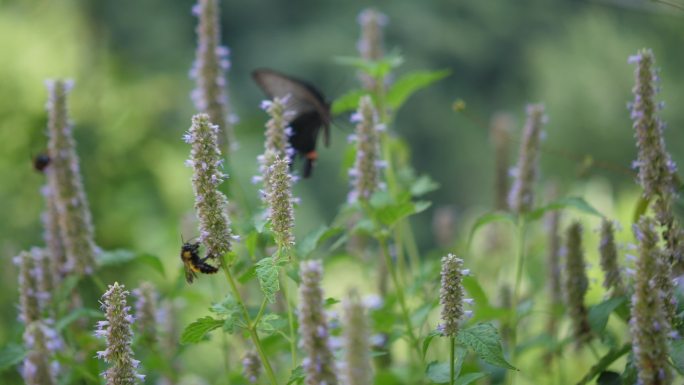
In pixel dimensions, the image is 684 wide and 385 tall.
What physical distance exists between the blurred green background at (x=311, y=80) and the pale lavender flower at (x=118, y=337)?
241 cm

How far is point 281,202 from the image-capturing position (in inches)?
61.9

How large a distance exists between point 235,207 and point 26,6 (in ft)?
15.5

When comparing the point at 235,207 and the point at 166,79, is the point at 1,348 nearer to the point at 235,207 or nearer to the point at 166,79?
the point at 235,207

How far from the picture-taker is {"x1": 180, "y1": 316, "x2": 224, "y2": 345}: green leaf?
1616 millimetres

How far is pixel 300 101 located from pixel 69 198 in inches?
30.3

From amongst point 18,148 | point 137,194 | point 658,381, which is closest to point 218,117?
point 658,381

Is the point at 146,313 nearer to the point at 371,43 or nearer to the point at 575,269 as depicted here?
the point at 575,269

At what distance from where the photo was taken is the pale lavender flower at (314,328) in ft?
4.05

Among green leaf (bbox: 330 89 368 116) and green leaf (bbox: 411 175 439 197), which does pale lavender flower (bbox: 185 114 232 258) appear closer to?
green leaf (bbox: 411 175 439 197)

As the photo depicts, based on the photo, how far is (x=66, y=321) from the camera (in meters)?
2.06

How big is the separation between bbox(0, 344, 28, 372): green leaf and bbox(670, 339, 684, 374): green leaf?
143 cm

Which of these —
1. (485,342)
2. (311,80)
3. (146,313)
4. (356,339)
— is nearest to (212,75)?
(146,313)

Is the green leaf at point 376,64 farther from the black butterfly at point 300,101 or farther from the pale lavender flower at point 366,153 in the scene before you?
the pale lavender flower at point 366,153

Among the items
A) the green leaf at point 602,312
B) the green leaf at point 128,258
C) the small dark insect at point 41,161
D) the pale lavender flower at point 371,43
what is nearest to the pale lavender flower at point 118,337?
the green leaf at point 128,258
